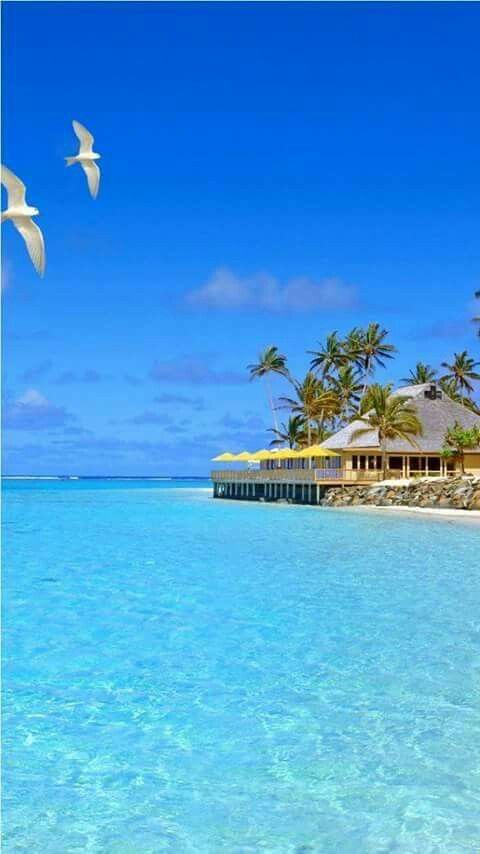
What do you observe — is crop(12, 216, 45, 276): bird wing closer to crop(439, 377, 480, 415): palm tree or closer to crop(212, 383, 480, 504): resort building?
crop(212, 383, 480, 504): resort building

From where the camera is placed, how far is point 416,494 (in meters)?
42.0

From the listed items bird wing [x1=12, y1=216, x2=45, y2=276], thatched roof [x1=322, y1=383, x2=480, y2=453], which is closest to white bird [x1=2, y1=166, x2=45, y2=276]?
bird wing [x1=12, y1=216, x2=45, y2=276]

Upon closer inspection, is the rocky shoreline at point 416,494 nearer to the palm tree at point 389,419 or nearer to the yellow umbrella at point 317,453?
the palm tree at point 389,419

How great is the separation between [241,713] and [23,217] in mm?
4670

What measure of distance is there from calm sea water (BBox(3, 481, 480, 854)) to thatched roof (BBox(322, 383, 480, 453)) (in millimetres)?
35087

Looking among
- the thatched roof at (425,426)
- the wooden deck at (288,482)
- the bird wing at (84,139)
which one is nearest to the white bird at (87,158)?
the bird wing at (84,139)

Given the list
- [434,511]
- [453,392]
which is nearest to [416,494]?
[434,511]

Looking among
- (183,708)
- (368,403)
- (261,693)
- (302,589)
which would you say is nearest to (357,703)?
(261,693)

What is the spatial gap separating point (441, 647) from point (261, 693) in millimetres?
2748

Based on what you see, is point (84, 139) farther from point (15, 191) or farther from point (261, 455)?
point (261, 455)

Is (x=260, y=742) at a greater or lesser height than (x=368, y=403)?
lesser

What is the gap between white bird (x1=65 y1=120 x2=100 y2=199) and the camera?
419 inches

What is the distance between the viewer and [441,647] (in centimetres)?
1006

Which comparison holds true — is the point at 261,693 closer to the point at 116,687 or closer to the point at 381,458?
the point at 116,687
